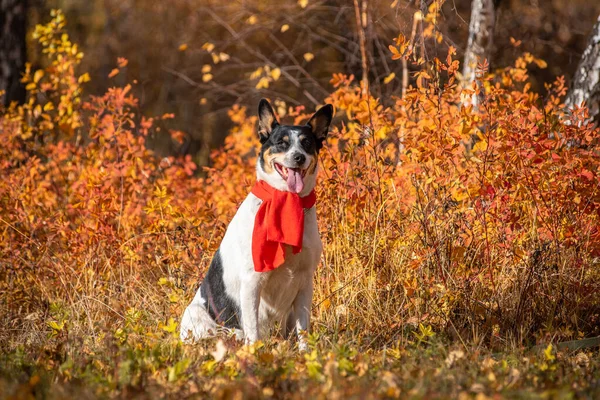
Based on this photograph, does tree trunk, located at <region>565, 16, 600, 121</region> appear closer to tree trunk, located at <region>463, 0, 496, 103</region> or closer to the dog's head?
tree trunk, located at <region>463, 0, 496, 103</region>

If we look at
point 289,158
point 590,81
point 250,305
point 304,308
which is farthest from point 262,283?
point 590,81

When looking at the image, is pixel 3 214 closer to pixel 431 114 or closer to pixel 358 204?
pixel 358 204

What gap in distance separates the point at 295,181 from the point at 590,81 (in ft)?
12.7

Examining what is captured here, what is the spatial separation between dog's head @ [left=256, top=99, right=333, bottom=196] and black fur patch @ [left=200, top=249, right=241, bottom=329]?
0.68 meters

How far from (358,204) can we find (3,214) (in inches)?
122

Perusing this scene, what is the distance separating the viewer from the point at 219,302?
16.9ft

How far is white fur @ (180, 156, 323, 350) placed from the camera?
16.0 ft

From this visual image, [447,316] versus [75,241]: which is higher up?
[447,316]

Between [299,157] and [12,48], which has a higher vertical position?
[299,157]

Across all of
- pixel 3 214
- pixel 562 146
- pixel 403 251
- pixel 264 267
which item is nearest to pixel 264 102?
pixel 264 267

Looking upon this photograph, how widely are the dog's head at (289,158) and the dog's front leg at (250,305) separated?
644 mm

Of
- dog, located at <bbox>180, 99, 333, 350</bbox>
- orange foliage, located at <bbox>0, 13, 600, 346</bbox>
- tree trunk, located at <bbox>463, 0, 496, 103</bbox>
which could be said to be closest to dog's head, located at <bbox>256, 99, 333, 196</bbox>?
dog, located at <bbox>180, 99, 333, 350</bbox>

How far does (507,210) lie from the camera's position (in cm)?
539

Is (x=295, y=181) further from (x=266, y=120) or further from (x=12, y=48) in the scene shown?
(x=12, y=48)
